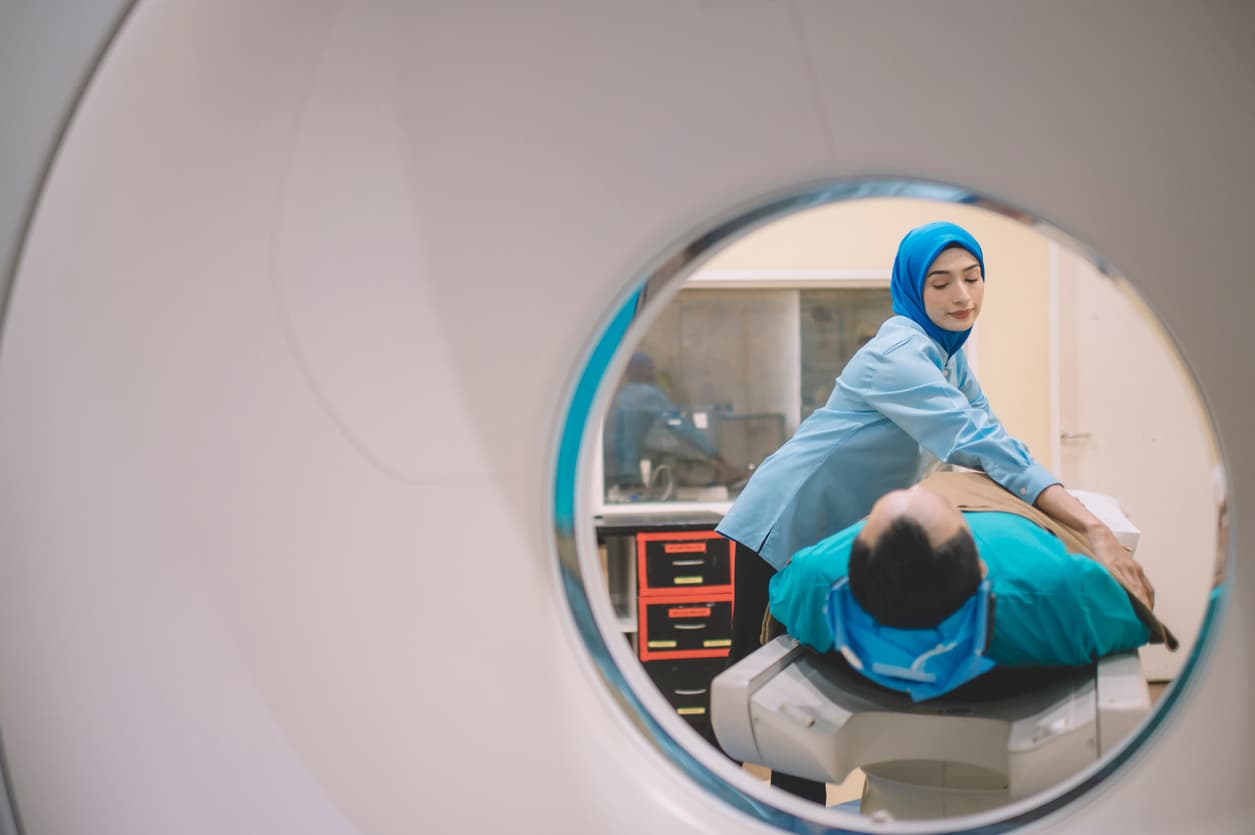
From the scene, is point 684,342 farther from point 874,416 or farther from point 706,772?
point 706,772

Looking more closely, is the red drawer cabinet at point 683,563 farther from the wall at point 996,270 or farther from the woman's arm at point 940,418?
the woman's arm at point 940,418

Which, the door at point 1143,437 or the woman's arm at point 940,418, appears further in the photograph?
the woman's arm at point 940,418

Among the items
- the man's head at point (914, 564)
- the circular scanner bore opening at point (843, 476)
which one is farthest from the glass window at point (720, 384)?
the man's head at point (914, 564)

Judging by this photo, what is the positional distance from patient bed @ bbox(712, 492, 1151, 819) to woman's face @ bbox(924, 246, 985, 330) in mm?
407

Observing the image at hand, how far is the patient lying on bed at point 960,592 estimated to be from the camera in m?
0.93

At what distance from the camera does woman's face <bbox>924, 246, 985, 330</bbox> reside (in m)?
1.17

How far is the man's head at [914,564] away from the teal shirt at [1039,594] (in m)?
0.04

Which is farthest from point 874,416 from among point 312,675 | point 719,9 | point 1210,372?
point 312,675

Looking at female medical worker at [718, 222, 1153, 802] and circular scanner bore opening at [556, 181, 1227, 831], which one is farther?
female medical worker at [718, 222, 1153, 802]

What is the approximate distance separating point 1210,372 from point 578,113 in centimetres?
55

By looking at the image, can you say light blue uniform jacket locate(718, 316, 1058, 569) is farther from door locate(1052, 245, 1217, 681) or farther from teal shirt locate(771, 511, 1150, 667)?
door locate(1052, 245, 1217, 681)

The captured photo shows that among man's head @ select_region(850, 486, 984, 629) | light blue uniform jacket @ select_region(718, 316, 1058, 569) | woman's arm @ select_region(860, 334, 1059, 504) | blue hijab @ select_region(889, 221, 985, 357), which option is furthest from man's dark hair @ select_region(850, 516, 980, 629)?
blue hijab @ select_region(889, 221, 985, 357)

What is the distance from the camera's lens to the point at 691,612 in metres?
3.02

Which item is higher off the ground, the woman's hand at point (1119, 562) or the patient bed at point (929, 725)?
the woman's hand at point (1119, 562)
